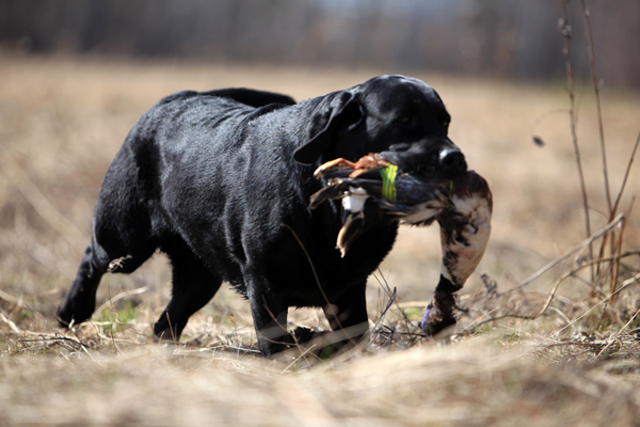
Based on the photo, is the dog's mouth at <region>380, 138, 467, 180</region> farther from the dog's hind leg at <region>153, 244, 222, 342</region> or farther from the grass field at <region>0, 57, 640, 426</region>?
the dog's hind leg at <region>153, 244, 222, 342</region>

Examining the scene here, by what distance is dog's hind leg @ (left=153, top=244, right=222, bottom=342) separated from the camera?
354 cm

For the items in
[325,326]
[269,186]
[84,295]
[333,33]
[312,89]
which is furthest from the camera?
[333,33]

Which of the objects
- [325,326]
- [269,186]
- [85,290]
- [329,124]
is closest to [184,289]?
[85,290]

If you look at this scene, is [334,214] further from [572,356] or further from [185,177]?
[572,356]

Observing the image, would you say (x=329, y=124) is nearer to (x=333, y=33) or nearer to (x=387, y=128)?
(x=387, y=128)

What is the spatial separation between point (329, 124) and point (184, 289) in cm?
169

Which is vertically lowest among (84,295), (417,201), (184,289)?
(84,295)

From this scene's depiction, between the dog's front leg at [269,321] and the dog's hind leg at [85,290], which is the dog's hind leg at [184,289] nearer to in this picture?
the dog's hind leg at [85,290]

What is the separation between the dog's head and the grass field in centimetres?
71

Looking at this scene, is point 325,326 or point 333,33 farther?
point 333,33

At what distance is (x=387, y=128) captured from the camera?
7.81 feet

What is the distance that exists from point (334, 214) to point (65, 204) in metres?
5.75

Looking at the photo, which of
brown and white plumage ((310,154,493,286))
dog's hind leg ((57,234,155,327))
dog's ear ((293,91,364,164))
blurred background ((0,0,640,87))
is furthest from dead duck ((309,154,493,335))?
blurred background ((0,0,640,87))

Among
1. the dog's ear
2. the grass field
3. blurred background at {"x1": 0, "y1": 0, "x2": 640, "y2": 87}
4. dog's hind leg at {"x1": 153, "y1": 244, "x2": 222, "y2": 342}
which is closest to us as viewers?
the grass field
